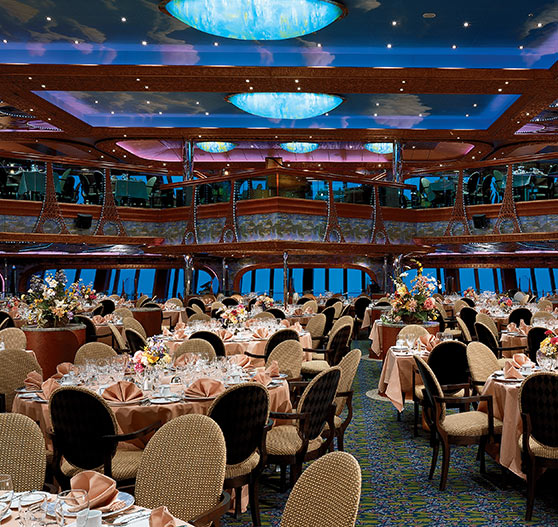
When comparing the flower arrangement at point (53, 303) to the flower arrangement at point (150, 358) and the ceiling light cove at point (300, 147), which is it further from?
the ceiling light cove at point (300, 147)

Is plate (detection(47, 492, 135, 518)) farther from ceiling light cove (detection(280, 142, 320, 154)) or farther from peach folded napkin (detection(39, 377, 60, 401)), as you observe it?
ceiling light cove (detection(280, 142, 320, 154))

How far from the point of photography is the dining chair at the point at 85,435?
12.9ft

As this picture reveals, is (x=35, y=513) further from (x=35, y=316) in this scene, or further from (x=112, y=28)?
(x=112, y=28)

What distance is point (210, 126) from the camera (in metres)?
19.4

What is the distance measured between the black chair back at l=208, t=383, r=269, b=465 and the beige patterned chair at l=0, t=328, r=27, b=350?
4410mm

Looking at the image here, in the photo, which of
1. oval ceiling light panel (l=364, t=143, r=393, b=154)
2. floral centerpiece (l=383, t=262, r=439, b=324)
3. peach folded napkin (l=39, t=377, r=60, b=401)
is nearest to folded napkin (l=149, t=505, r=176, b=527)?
peach folded napkin (l=39, t=377, r=60, b=401)

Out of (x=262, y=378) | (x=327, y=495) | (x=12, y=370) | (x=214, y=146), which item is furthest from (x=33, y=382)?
(x=214, y=146)

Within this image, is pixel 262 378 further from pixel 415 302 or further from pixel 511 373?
pixel 415 302

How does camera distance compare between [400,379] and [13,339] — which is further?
[13,339]

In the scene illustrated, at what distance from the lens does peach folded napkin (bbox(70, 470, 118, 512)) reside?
237cm

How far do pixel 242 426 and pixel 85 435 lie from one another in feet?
3.20

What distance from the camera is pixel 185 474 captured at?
2953mm

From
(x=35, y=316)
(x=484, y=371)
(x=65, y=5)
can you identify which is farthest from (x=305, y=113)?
(x=484, y=371)

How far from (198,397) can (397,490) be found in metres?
1.80
